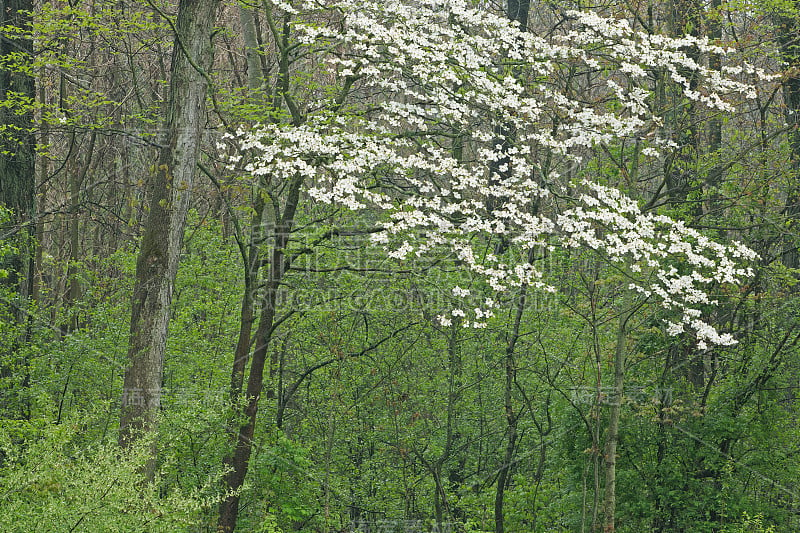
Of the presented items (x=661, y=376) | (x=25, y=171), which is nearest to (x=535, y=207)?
(x=661, y=376)

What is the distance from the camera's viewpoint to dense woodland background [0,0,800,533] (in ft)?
30.1

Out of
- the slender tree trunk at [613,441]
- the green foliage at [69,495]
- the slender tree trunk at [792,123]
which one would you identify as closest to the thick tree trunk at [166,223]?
the green foliage at [69,495]

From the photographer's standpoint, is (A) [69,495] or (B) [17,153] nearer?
(A) [69,495]

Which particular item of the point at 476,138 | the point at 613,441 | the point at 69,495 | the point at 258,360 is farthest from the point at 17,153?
the point at 613,441

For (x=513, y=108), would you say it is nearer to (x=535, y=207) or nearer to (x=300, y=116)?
(x=535, y=207)

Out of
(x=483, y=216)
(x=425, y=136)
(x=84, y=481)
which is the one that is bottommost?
(x=84, y=481)

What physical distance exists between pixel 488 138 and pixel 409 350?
14.1 ft

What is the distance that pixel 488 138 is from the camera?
1012 centimetres

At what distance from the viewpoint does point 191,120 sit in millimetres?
7652

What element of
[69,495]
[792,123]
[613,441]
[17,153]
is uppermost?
[792,123]

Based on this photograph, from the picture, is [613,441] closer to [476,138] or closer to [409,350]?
[476,138]

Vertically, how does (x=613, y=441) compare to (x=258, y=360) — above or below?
below

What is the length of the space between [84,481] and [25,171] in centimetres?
707

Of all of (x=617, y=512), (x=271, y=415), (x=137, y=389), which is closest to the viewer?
(x=137, y=389)
